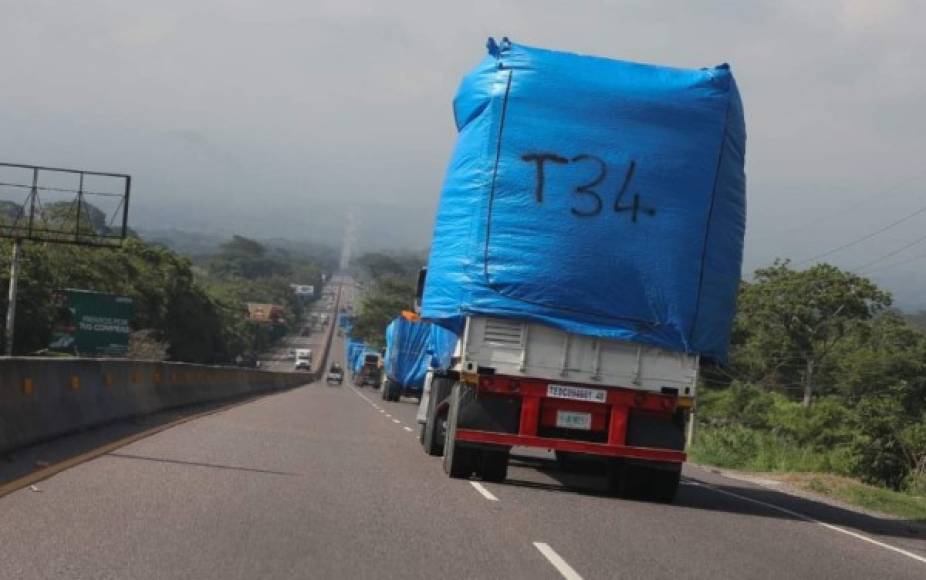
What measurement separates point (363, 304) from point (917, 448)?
161685mm

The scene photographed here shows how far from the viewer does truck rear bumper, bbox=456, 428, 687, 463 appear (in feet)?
46.9

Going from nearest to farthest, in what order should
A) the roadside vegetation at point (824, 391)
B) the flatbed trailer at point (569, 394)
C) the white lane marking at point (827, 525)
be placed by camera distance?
the white lane marking at point (827, 525) < the flatbed trailer at point (569, 394) < the roadside vegetation at point (824, 391)

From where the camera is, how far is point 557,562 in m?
9.40

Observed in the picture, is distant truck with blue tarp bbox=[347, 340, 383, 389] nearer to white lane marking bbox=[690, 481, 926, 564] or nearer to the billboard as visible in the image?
the billboard

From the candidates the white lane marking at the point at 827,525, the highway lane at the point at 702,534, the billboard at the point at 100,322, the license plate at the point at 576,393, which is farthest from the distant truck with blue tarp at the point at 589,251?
the billboard at the point at 100,322

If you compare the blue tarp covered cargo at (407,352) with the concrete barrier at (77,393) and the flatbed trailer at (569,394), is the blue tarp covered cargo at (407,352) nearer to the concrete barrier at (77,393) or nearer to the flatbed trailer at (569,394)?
the concrete barrier at (77,393)

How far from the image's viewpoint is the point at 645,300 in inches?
563

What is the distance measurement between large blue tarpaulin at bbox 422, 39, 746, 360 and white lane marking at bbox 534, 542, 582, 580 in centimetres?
436

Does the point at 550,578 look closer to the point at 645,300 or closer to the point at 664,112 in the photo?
the point at 645,300

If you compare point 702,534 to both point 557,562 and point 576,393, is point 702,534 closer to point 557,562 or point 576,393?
point 576,393

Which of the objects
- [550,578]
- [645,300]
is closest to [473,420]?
[645,300]

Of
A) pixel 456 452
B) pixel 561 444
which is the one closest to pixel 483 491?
pixel 456 452

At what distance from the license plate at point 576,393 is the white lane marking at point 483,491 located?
133cm

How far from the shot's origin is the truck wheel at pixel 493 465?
15039mm
